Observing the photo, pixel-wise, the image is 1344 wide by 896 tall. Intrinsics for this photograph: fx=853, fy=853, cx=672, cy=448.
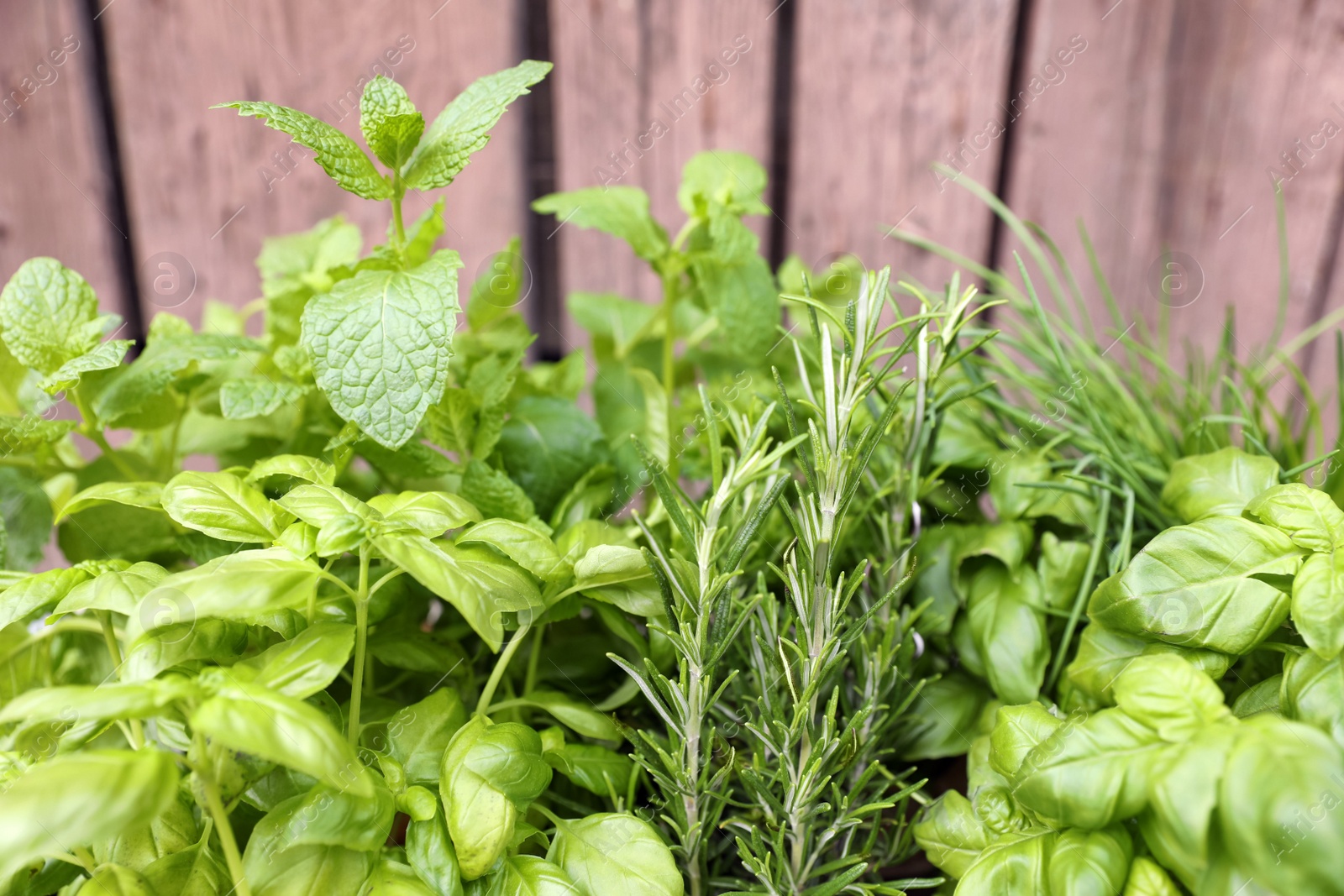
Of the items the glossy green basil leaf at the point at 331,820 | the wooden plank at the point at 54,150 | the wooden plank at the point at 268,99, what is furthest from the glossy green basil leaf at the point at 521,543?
the wooden plank at the point at 54,150

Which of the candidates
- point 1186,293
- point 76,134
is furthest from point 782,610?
point 76,134

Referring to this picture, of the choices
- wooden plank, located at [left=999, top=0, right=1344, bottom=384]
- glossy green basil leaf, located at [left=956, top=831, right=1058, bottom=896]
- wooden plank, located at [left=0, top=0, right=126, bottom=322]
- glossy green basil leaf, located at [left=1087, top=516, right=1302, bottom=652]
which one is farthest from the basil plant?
wooden plank, located at [left=999, top=0, right=1344, bottom=384]

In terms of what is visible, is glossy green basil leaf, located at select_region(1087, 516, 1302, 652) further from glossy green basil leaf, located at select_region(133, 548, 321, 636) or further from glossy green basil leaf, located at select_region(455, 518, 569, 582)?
glossy green basil leaf, located at select_region(133, 548, 321, 636)

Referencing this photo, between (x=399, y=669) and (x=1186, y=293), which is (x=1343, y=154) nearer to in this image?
(x=1186, y=293)

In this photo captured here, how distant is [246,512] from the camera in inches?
16.5

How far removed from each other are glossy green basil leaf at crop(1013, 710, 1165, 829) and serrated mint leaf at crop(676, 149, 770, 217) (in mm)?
425

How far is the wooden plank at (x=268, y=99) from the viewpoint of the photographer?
0.81 meters

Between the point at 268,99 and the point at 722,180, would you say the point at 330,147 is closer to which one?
the point at 722,180

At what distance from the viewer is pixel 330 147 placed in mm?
461

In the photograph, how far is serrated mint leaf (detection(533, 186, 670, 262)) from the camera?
1.92ft

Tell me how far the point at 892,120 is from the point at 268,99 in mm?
622

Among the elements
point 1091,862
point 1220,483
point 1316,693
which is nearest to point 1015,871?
point 1091,862

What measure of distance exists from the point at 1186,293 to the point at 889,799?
0.82 meters

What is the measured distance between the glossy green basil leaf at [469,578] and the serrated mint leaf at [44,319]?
297 mm
